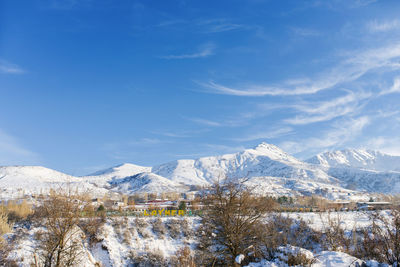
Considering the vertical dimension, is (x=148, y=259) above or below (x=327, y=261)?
below

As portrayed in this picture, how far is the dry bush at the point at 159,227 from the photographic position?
3467 centimetres

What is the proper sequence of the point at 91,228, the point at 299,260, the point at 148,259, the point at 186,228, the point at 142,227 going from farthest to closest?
1. the point at 186,228
2. the point at 142,227
3. the point at 91,228
4. the point at 148,259
5. the point at 299,260

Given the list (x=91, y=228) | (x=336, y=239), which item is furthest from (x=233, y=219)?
(x=91, y=228)

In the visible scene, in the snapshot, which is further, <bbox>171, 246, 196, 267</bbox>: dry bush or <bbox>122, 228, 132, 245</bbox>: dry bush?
<bbox>122, 228, 132, 245</bbox>: dry bush

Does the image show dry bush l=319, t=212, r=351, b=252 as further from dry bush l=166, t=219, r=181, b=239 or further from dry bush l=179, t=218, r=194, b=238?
dry bush l=166, t=219, r=181, b=239

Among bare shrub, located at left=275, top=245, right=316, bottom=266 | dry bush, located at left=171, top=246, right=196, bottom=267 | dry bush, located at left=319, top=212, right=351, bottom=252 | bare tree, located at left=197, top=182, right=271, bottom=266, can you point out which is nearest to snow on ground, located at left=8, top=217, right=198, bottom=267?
bare tree, located at left=197, top=182, right=271, bottom=266

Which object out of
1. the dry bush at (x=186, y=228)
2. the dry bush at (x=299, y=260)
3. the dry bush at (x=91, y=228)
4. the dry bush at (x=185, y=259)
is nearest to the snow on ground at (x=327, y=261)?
the dry bush at (x=299, y=260)

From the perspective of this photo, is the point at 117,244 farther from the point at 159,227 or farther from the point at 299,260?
the point at 299,260

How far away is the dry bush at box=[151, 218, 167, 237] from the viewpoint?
114ft

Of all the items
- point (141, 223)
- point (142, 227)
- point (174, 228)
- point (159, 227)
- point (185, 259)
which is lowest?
point (174, 228)

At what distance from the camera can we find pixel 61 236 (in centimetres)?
1244

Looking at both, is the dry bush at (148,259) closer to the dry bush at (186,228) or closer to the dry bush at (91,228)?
the dry bush at (91,228)

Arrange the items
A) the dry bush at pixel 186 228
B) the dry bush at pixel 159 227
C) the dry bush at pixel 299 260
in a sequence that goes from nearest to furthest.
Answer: the dry bush at pixel 299 260, the dry bush at pixel 159 227, the dry bush at pixel 186 228

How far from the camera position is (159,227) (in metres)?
35.4
